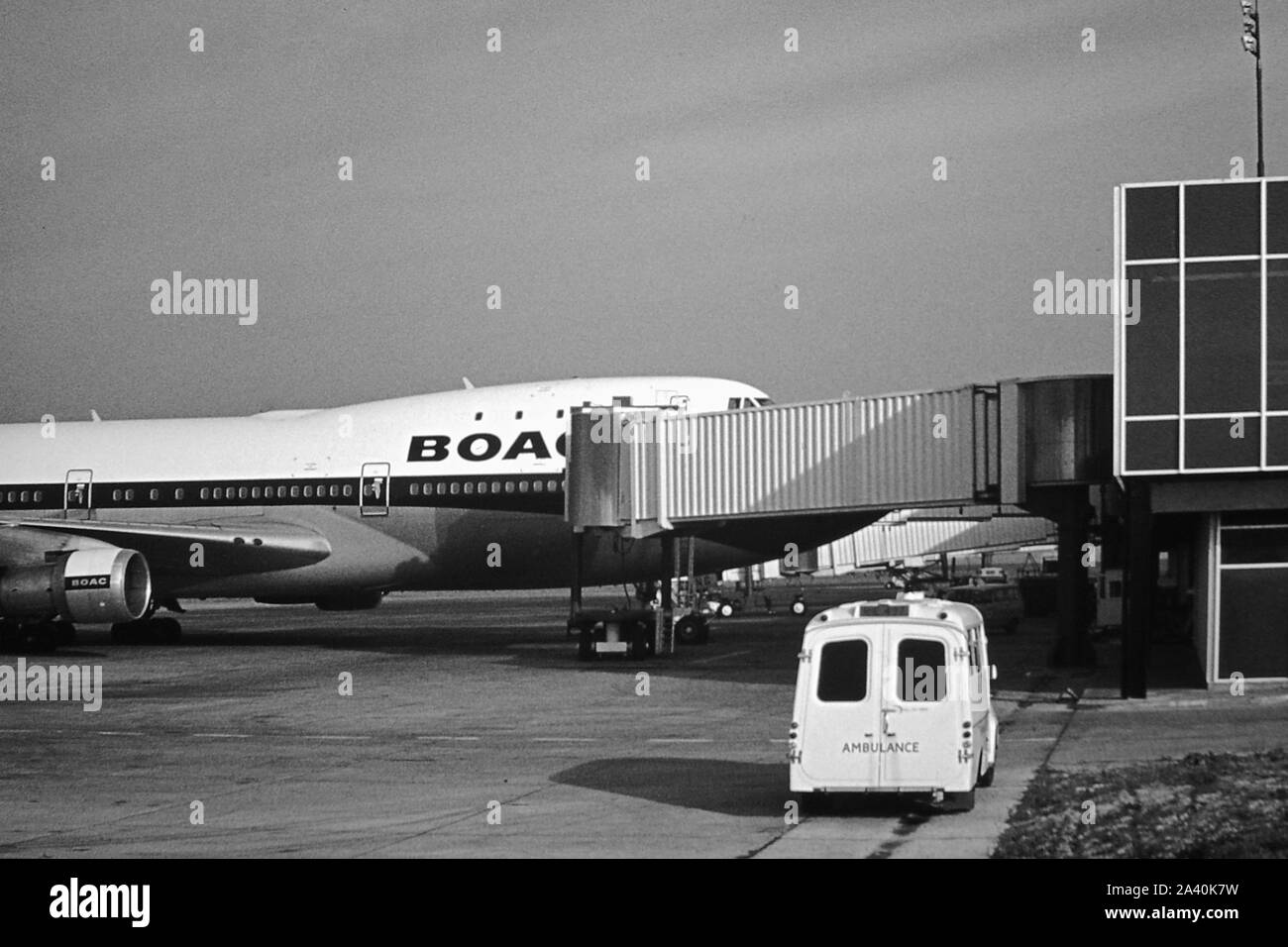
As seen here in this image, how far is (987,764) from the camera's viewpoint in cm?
1820

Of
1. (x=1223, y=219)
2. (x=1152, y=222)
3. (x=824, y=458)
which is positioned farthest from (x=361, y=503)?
(x=1223, y=219)

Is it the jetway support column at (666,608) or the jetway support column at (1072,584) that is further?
the jetway support column at (666,608)

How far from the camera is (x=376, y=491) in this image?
42281 millimetres

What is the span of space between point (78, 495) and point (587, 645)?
16526 millimetres

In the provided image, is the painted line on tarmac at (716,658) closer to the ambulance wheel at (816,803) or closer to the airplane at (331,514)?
the airplane at (331,514)

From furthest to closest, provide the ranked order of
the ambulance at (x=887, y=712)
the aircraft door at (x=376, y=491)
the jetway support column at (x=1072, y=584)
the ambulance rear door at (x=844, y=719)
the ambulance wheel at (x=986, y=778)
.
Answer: the aircraft door at (x=376, y=491) → the jetway support column at (x=1072, y=584) → the ambulance wheel at (x=986, y=778) → the ambulance rear door at (x=844, y=719) → the ambulance at (x=887, y=712)

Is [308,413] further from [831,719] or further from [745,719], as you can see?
[831,719]

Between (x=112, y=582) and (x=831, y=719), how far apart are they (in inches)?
1044

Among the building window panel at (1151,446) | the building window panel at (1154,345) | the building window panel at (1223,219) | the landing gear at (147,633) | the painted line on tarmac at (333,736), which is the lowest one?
the landing gear at (147,633)

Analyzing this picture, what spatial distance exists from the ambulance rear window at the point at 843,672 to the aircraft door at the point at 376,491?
2667cm

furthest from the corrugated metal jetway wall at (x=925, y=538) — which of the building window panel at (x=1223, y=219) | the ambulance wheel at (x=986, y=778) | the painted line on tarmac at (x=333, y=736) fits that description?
the ambulance wheel at (x=986, y=778)

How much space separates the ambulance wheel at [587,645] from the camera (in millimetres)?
37938

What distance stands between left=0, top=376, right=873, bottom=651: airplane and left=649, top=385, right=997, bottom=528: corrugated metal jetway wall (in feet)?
6.27

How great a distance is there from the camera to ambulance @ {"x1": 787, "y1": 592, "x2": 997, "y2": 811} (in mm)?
16203
